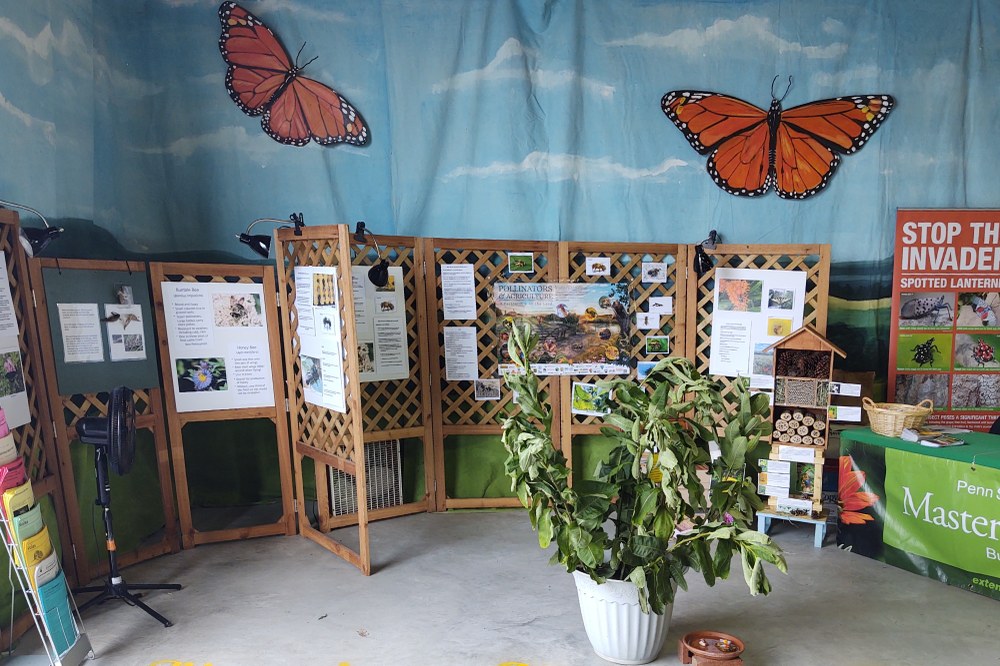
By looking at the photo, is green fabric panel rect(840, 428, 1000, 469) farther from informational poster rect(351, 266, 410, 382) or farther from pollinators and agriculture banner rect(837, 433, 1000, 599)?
informational poster rect(351, 266, 410, 382)

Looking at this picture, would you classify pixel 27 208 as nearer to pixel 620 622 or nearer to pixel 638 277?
pixel 620 622

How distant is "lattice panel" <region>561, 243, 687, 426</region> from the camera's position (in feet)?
11.4

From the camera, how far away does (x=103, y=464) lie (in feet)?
8.21

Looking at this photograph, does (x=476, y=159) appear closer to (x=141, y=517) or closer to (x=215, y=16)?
(x=215, y=16)

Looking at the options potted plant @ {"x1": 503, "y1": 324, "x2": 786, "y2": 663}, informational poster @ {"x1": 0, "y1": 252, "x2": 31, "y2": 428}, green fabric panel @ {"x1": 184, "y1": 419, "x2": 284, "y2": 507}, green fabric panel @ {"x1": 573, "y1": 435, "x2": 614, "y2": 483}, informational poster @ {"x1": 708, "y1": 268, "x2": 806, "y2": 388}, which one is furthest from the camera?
green fabric panel @ {"x1": 573, "y1": 435, "x2": 614, "y2": 483}

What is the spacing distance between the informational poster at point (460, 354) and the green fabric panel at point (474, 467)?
430 millimetres

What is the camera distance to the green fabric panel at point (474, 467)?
12.1 ft

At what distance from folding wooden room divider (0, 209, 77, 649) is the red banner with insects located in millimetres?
4570

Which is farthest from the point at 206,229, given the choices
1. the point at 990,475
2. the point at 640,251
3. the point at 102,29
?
the point at 990,475

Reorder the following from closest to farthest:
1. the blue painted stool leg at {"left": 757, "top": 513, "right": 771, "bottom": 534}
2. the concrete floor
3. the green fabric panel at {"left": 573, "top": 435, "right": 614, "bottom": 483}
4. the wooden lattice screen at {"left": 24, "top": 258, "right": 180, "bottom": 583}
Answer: the concrete floor → the wooden lattice screen at {"left": 24, "top": 258, "right": 180, "bottom": 583} → the blue painted stool leg at {"left": 757, "top": 513, "right": 771, "bottom": 534} → the green fabric panel at {"left": 573, "top": 435, "right": 614, "bottom": 483}

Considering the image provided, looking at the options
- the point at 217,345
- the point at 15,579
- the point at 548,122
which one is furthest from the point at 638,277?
the point at 15,579

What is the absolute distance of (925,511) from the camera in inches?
106

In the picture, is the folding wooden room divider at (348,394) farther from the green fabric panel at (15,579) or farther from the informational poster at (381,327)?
the green fabric panel at (15,579)

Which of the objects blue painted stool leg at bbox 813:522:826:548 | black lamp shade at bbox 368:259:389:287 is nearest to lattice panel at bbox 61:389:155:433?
black lamp shade at bbox 368:259:389:287
